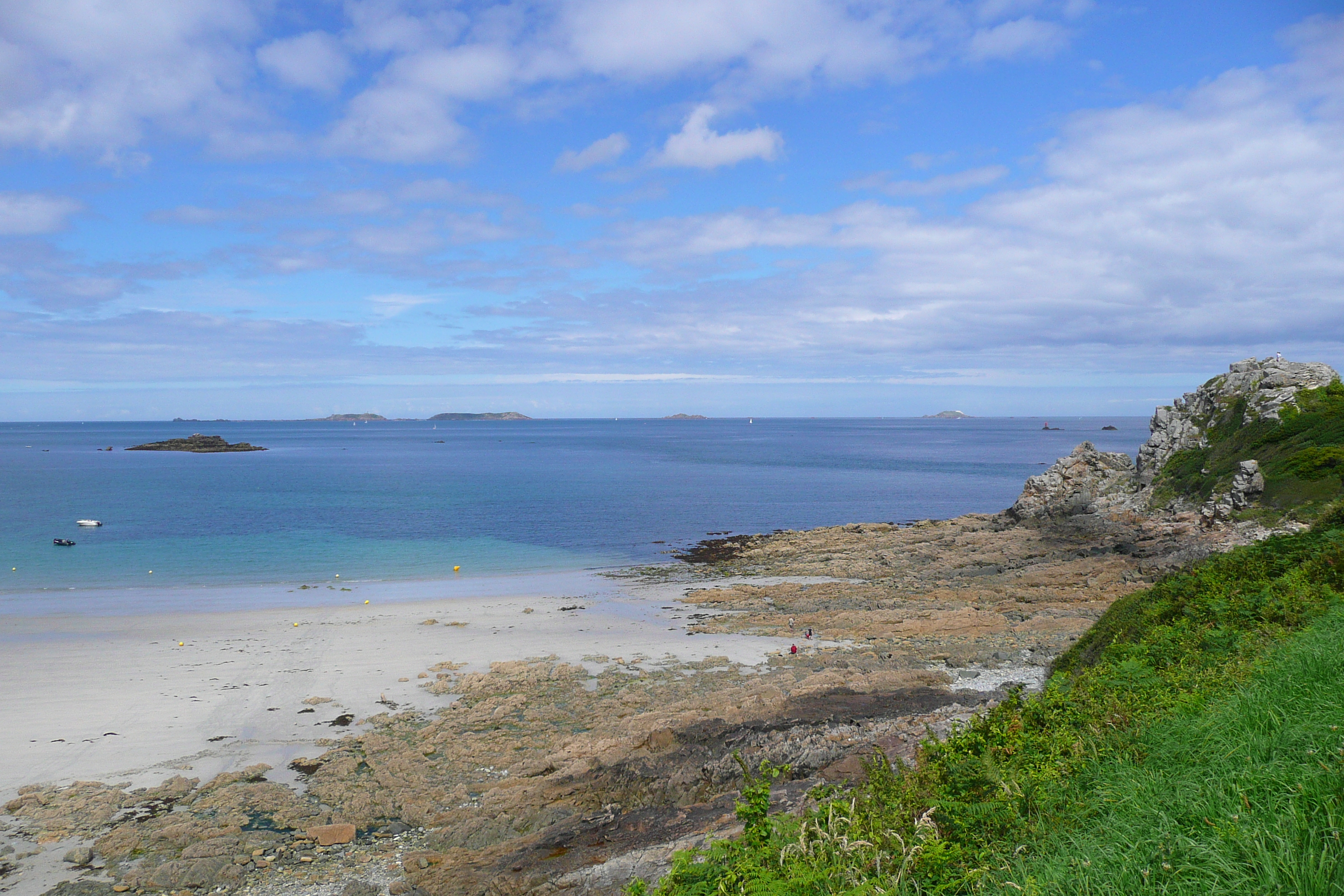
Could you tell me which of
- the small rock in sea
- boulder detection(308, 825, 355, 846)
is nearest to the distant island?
the small rock in sea

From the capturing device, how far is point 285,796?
1504 cm

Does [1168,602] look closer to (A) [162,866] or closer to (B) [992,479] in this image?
(A) [162,866]

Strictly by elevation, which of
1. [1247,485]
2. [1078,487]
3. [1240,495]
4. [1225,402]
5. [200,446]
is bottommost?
[1078,487]

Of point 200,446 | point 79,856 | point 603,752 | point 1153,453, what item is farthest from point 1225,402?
point 200,446

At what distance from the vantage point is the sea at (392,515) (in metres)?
41.8

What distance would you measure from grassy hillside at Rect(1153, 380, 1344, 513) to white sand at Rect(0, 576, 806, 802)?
23.6m

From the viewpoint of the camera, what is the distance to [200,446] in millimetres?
173750

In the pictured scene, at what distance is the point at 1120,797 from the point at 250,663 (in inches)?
1038

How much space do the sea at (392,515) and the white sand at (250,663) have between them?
212 inches

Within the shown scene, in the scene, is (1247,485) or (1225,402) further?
(1225,402)

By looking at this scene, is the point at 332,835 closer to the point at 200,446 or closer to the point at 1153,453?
the point at 1153,453

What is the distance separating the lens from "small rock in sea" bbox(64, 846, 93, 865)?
41.9 feet

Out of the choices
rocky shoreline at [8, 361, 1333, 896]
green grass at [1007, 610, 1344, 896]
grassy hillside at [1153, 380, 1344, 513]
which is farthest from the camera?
grassy hillside at [1153, 380, 1344, 513]

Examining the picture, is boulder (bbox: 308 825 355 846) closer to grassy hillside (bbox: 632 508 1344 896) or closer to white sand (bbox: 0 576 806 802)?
white sand (bbox: 0 576 806 802)
